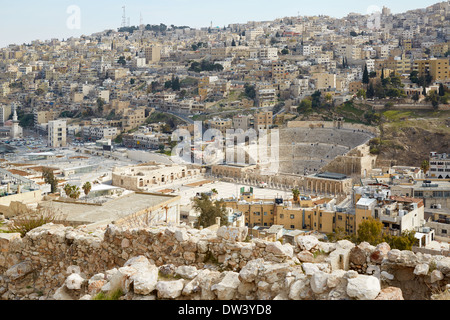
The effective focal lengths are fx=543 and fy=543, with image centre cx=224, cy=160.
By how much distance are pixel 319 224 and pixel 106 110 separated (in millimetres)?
36504

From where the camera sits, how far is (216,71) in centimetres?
5344

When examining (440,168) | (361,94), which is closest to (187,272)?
A: (440,168)

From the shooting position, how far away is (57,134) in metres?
40.7

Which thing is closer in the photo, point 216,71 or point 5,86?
point 216,71

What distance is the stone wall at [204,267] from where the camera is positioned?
9.20ft

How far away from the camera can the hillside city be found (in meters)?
4.16

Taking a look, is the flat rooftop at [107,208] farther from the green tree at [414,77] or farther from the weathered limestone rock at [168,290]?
the green tree at [414,77]

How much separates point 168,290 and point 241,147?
94.7 ft

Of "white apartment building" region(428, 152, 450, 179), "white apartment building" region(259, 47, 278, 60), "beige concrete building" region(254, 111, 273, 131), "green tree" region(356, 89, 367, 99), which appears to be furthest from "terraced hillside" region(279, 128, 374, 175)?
"white apartment building" region(259, 47, 278, 60)

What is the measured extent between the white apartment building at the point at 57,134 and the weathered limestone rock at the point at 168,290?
129 ft

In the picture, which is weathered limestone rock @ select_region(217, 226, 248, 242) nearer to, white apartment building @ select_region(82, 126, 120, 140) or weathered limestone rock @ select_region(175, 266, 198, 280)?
weathered limestone rock @ select_region(175, 266, 198, 280)

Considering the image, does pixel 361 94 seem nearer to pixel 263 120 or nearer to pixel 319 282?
pixel 263 120
